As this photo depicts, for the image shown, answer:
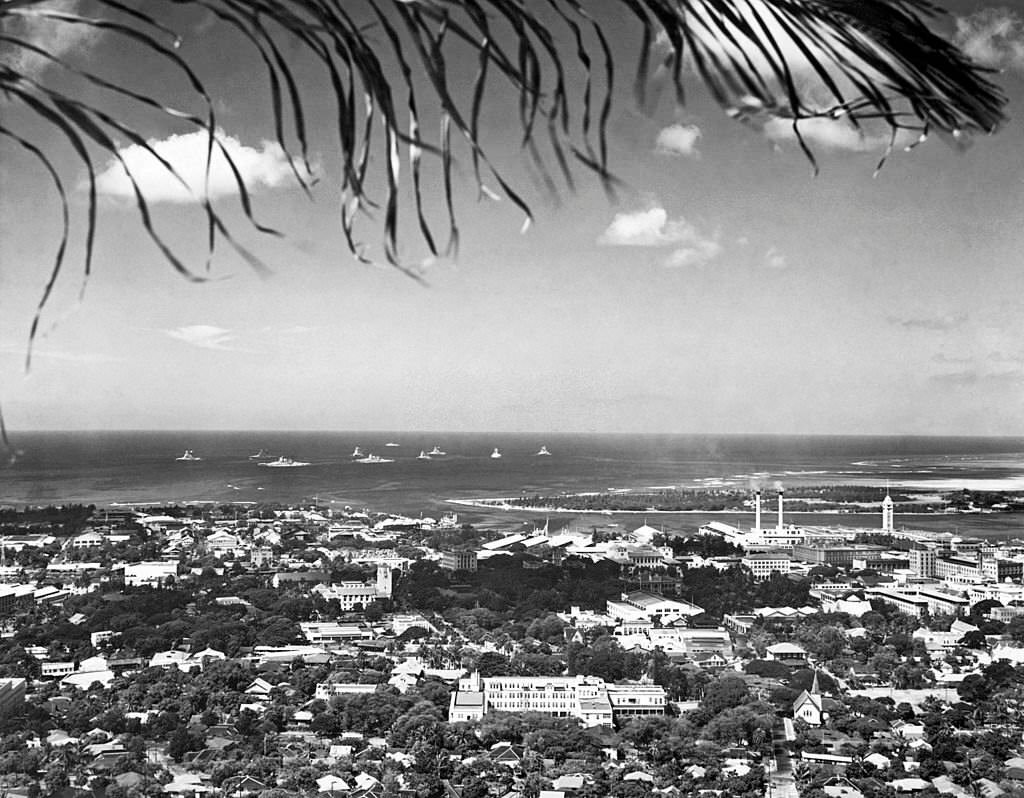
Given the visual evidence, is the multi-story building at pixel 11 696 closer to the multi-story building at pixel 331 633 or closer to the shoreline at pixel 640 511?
the multi-story building at pixel 331 633

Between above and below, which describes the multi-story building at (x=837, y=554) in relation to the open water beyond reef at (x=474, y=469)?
below

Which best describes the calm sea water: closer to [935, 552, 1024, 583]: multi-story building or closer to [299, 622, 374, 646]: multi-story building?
[935, 552, 1024, 583]: multi-story building

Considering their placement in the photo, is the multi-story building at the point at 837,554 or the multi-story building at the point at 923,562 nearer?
the multi-story building at the point at 923,562

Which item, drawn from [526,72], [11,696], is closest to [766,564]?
[11,696]

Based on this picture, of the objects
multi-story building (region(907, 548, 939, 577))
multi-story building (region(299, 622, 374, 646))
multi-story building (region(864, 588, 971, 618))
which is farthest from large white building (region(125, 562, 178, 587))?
multi-story building (region(907, 548, 939, 577))

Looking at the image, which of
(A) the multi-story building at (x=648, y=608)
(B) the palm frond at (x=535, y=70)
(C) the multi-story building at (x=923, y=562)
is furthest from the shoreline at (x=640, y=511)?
(B) the palm frond at (x=535, y=70)

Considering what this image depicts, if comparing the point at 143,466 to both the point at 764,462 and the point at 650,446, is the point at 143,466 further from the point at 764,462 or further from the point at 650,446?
the point at 764,462

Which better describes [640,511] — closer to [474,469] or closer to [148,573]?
[474,469]
